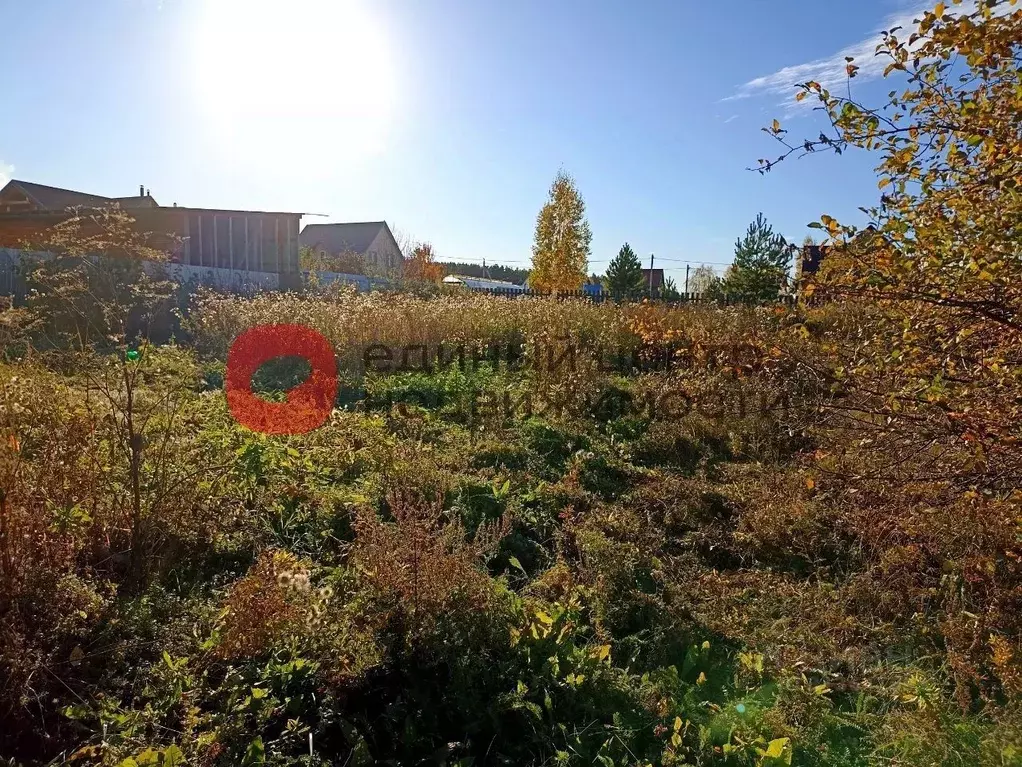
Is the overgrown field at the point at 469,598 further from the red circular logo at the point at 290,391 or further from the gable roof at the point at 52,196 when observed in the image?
the gable roof at the point at 52,196

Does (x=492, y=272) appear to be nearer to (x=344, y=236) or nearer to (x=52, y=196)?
(x=344, y=236)

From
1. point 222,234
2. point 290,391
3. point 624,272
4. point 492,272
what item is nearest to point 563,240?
point 624,272

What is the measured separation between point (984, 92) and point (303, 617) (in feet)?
10.6

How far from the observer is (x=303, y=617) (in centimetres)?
242

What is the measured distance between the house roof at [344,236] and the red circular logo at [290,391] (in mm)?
35715

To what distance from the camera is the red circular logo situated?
16.4 ft

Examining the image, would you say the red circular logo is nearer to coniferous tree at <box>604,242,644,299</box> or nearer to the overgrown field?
the overgrown field

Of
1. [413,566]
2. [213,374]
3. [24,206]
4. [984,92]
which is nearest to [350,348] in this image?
[213,374]

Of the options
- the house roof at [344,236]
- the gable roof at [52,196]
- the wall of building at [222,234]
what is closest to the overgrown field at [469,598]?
the wall of building at [222,234]

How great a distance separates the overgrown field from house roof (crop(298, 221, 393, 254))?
40775mm

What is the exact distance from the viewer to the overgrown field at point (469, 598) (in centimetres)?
214

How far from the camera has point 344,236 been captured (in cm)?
4447

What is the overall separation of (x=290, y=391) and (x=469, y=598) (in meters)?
4.84

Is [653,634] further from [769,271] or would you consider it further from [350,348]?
[350,348]
